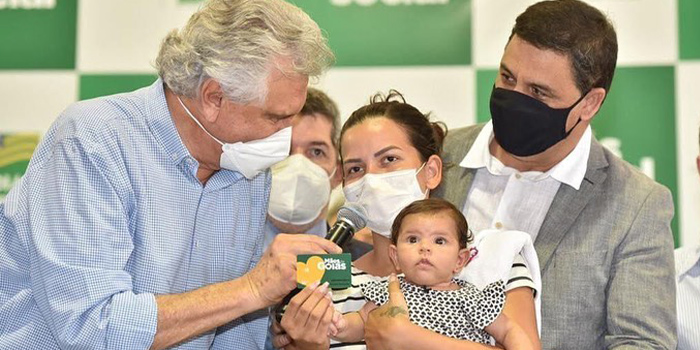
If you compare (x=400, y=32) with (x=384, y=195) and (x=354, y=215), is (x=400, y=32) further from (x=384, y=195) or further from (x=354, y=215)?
(x=354, y=215)

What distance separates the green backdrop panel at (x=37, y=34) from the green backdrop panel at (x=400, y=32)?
1158 millimetres

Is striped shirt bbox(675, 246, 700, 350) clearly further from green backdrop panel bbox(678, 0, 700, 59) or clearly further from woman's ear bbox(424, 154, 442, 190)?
woman's ear bbox(424, 154, 442, 190)

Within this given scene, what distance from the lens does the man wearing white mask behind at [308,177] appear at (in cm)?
357

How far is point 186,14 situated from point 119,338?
2.35 metres

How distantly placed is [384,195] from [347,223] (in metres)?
0.26

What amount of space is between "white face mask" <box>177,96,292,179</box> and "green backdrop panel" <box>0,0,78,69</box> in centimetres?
200

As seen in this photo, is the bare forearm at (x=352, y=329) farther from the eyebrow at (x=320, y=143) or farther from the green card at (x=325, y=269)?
the eyebrow at (x=320, y=143)

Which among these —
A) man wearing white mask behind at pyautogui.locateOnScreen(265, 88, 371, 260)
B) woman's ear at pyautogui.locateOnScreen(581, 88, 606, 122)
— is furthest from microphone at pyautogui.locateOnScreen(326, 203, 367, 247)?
woman's ear at pyautogui.locateOnScreen(581, 88, 606, 122)

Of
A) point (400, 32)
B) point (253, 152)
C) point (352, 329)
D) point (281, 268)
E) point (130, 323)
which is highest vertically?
point (400, 32)

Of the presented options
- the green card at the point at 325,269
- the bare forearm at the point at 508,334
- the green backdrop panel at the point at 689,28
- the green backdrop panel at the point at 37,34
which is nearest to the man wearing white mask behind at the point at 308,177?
the bare forearm at the point at 508,334

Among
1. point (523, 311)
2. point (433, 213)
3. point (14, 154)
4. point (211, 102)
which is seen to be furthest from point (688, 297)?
point (14, 154)

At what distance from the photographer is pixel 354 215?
2812 mm

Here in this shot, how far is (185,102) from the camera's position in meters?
2.70

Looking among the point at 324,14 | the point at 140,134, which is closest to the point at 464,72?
the point at 324,14
